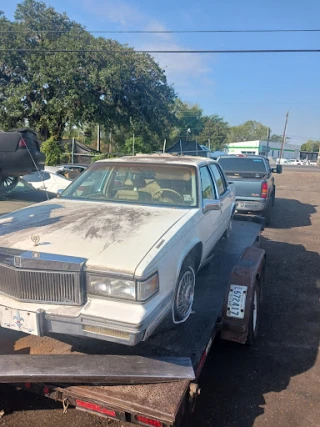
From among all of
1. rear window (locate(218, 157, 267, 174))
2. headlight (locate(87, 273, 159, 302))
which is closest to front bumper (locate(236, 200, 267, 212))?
rear window (locate(218, 157, 267, 174))

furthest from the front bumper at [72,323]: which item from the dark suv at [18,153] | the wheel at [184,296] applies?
the dark suv at [18,153]

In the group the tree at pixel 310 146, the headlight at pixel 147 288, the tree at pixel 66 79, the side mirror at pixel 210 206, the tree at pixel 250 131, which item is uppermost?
the tree at pixel 66 79

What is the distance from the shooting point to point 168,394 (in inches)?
88.9

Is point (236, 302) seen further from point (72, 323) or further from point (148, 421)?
point (72, 323)

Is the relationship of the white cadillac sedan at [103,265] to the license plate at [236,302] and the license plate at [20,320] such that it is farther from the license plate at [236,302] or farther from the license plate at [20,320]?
the license plate at [236,302]

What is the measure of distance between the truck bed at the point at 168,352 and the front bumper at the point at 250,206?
5.56 m

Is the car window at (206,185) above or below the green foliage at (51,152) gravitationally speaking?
above

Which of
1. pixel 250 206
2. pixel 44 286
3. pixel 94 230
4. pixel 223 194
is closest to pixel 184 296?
pixel 94 230

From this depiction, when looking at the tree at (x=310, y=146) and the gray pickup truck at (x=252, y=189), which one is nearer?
the gray pickup truck at (x=252, y=189)

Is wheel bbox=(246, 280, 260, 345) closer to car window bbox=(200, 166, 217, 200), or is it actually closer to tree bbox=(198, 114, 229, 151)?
car window bbox=(200, 166, 217, 200)

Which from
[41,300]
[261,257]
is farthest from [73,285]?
[261,257]

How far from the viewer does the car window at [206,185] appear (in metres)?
4.20

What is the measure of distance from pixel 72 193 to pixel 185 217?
1635mm

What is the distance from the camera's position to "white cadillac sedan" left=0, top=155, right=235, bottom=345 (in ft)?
7.80
